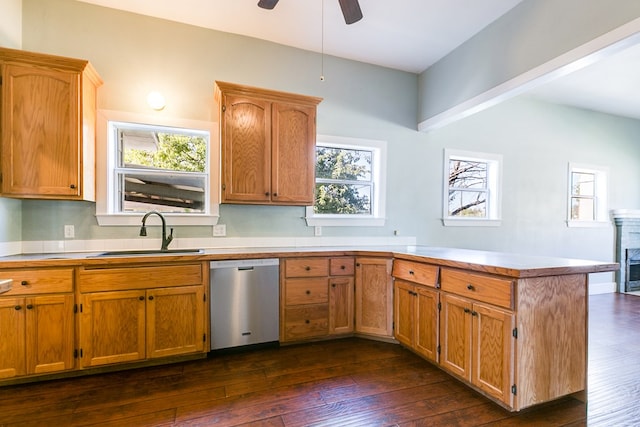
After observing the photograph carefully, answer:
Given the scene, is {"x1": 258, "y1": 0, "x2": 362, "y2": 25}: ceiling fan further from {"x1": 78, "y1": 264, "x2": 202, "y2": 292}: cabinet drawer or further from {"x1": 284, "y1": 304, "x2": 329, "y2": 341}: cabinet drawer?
{"x1": 284, "y1": 304, "x2": 329, "y2": 341}: cabinet drawer

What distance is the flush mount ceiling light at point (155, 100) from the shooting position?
2.88 metres

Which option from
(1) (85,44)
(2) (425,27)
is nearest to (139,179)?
(1) (85,44)

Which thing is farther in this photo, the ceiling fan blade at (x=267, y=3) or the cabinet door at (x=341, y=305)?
the cabinet door at (x=341, y=305)

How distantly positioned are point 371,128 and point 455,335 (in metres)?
2.48

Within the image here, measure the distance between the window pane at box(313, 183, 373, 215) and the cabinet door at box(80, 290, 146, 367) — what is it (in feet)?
6.56

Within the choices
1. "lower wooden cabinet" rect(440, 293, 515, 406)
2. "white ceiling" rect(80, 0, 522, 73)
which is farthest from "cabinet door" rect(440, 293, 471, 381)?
"white ceiling" rect(80, 0, 522, 73)

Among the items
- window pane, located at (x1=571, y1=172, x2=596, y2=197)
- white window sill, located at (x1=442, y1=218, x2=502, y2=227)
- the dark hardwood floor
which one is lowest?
the dark hardwood floor

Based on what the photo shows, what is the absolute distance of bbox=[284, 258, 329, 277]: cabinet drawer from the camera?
9.23ft

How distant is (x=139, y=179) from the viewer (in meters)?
3.00

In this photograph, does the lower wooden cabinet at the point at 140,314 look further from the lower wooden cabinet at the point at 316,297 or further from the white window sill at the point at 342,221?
the white window sill at the point at 342,221

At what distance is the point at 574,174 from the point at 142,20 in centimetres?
642

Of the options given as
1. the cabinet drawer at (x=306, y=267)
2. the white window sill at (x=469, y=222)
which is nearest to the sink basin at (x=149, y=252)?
the cabinet drawer at (x=306, y=267)

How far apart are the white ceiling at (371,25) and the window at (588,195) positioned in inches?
66.5

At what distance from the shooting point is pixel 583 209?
5.17m
